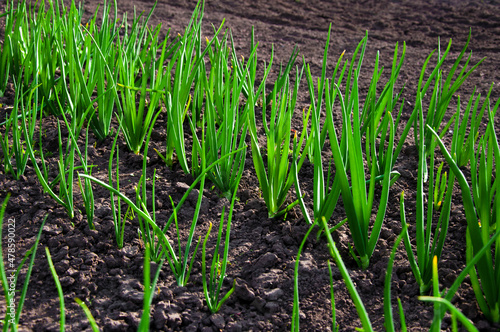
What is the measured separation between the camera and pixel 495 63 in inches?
105

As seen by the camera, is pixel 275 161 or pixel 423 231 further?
pixel 275 161

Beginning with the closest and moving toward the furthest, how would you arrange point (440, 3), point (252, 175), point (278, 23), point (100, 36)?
point (252, 175) → point (100, 36) → point (278, 23) → point (440, 3)

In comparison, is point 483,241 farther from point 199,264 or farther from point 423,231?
point 199,264

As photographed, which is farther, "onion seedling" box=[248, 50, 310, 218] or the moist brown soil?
"onion seedling" box=[248, 50, 310, 218]

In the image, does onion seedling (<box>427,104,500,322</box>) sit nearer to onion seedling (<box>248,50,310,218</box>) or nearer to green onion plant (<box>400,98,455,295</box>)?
green onion plant (<box>400,98,455,295</box>)

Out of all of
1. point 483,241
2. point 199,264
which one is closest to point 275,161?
point 199,264

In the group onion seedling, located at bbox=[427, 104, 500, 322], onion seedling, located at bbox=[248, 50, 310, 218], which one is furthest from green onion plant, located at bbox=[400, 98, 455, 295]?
onion seedling, located at bbox=[248, 50, 310, 218]

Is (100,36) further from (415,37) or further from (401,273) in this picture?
(415,37)

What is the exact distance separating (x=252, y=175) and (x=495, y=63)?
6.05ft

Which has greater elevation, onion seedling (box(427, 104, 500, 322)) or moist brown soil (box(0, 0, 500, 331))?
onion seedling (box(427, 104, 500, 322))

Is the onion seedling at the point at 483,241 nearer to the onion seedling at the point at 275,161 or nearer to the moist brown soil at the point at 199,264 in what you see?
the moist brown soil at the point at 199,264

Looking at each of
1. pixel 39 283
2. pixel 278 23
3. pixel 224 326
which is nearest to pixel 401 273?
pixel 224 326

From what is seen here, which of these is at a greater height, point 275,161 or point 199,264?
point 275,161

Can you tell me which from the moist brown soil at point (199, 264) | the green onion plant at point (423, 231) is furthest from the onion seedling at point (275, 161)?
the green onion plant at point (423, 231)
